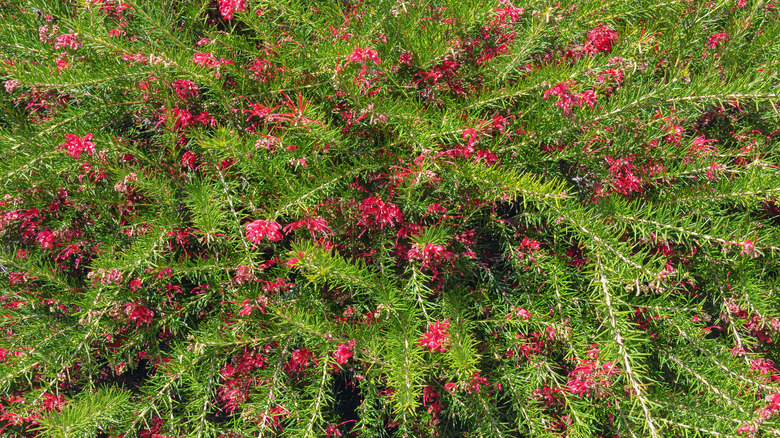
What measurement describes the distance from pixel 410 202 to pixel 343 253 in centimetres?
36

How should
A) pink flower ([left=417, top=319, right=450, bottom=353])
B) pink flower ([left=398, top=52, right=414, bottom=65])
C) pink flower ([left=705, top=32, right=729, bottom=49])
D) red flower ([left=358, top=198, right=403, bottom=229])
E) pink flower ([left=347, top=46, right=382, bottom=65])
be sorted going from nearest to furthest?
pink flower ([left=347, top=46, right=382, bottom=65]) < pink flower ([left=417, top=319, right=450, bottom=353]) < red flower ([left=358, top=198, right=403, bottom=229]) < pink flower ([left=398, top=52, right=414, bottom=65]) < pink flower ([left=705, top=32, right=729, bottom=49])

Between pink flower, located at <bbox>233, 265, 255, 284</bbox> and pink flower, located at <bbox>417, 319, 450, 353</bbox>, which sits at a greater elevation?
pink flower, located at <bbox>233, 265, 255, 284</bbox>

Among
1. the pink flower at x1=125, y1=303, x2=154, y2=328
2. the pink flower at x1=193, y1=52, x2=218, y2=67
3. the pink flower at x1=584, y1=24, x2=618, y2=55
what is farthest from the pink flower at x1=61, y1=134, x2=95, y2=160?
the pink flower at x1=584, y1=24, x2=618, y2=55

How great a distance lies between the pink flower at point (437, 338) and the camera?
1.41 m

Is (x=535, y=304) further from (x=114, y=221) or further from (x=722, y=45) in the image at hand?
(x=114, y=221)

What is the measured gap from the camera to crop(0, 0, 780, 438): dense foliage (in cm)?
142

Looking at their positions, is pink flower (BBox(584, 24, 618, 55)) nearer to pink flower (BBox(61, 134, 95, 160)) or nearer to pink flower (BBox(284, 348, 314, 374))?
pink flower (BBox(284, 348, 314, 374))

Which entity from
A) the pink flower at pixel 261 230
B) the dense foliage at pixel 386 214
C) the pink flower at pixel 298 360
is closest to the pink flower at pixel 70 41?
the dense foliage at pixel 386 214

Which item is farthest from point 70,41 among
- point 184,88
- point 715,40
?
point 715,40

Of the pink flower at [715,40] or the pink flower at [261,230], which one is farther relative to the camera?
the pink flower at [715,40]

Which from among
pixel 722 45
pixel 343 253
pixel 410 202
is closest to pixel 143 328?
pixel 343 253

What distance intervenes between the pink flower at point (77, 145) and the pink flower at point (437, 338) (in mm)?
1153

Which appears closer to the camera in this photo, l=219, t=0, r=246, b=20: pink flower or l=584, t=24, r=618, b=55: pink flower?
l=219, t=0, r=246, b=20: pink flower

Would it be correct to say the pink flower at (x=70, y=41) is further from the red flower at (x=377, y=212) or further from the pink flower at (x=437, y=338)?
the pink flower at (x=437, y=338)
